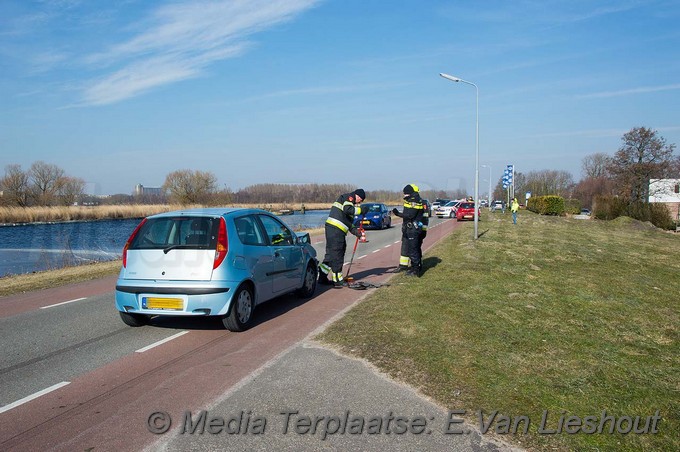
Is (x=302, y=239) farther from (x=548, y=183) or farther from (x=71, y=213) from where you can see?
(x=548, y=183)

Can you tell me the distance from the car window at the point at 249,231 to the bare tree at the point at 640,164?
150ft

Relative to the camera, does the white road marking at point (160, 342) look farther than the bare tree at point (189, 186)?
No

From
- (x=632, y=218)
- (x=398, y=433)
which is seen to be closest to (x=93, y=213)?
(x=632, y=218)

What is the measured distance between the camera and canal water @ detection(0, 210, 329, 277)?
2017 centimetres

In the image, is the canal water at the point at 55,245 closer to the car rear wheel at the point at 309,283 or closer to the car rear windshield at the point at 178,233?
the car rear wheel at the point at 309,283

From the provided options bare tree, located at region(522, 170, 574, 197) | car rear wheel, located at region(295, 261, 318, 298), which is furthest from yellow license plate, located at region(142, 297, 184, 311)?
bare tree, located at region(522, 170, 574, 197)

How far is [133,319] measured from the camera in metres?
7.40

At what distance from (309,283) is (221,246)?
10.5ft

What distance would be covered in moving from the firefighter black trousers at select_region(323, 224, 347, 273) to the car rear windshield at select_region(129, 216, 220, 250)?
345 cm

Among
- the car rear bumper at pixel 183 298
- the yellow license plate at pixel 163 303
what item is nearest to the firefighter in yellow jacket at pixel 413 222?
the car rear bumper at pixel 183 298

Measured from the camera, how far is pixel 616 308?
8.65 metres

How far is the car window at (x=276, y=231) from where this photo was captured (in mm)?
8336

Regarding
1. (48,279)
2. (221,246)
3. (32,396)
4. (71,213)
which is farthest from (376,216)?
(71,213)

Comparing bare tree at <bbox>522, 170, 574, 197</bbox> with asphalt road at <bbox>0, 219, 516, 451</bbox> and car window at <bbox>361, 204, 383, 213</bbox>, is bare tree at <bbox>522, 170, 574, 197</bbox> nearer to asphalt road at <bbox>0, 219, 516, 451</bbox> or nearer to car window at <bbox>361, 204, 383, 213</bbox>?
car window at <bbox>361, 204, 383, 213</bbox>
